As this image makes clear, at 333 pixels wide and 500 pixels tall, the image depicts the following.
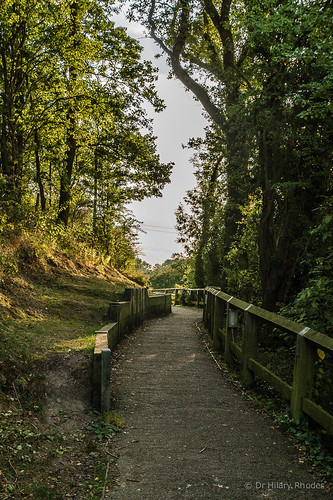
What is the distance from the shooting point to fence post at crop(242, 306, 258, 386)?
19.4 ft

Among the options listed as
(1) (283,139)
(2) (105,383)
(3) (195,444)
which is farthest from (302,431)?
(1) (283,139)

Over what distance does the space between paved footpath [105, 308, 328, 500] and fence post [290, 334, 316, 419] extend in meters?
0.49

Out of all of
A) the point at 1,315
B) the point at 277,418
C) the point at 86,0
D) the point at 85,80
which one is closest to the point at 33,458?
the point at 277,418

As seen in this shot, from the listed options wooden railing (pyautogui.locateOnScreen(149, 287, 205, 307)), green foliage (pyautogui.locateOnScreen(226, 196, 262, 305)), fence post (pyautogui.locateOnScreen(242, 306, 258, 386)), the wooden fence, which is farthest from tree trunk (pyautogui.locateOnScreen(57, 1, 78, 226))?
wooden railing (pyautogui.locateOnScreen(149, 287, 205, 307))

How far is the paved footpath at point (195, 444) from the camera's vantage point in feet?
11.3

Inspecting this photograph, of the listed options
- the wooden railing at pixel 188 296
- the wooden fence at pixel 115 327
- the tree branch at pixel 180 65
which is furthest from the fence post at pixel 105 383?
the wooden railing at pixel 188 296

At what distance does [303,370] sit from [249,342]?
1.74 meters

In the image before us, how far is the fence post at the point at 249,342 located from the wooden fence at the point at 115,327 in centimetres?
188

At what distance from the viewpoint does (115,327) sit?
826 cm

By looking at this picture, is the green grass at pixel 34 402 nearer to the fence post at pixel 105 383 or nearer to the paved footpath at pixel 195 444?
the fence post at pixel 105 383

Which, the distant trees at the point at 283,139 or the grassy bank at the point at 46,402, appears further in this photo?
the distant trees at the point at 283,139

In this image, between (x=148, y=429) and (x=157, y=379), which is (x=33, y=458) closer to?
(x=148, y=429)

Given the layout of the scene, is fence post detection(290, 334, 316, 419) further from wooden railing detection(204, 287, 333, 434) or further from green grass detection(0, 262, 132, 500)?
green grass detection(0, 262, 132, 500)

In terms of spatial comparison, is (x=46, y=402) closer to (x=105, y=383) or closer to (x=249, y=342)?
(x=105, y=383)
